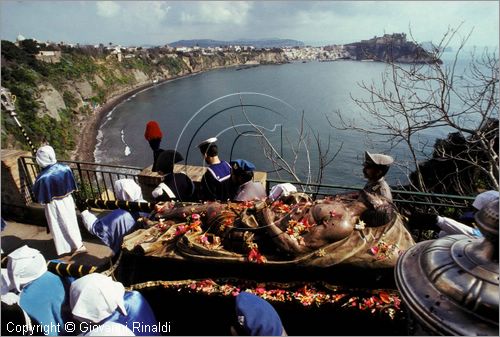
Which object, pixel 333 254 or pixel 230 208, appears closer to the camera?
pixel 333 254

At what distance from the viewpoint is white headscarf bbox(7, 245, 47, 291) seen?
11.0ft

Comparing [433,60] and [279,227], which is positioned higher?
[433,60]

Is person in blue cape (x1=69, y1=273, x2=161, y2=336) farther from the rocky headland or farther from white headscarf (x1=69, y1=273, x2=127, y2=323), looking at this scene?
the rocky headland

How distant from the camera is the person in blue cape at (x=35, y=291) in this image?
11.1 feet

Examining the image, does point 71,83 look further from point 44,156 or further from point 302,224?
point 302,224

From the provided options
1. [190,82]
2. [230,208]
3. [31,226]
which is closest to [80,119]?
[190,82]

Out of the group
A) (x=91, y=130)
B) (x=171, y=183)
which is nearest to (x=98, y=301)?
(x=171, y=183)

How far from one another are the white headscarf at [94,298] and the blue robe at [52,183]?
2.95 m

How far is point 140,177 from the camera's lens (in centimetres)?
600

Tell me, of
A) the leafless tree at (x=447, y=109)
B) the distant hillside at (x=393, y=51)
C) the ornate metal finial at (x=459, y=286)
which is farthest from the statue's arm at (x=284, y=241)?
the distant hillside at (x=393, y=51)

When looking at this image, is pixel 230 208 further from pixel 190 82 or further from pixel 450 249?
pixel 190 82

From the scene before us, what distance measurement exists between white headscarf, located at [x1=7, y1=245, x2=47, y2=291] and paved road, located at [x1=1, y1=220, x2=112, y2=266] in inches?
87.5

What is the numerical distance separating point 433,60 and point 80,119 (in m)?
67.5

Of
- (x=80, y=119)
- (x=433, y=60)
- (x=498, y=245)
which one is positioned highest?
(x=433, y=60)
